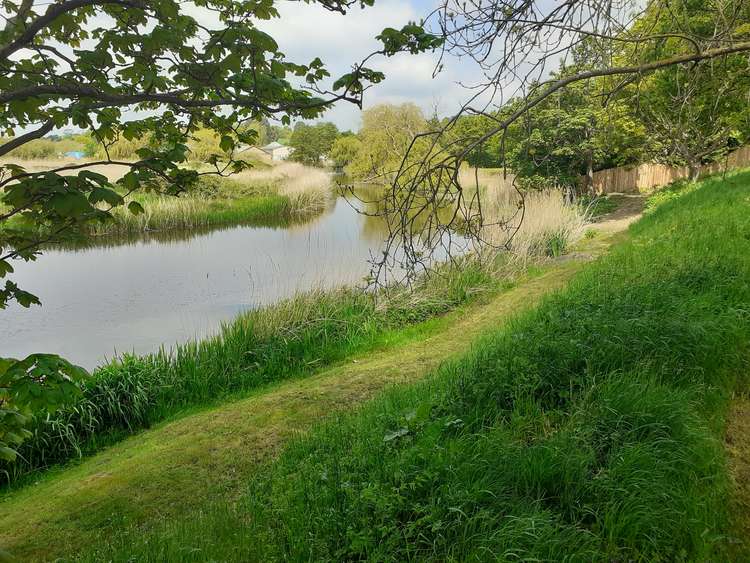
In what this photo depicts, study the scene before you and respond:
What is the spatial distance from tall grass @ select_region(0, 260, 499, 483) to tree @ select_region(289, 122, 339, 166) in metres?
44.0

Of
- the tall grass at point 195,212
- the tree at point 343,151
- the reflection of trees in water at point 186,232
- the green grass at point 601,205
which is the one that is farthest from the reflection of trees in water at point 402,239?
the tree at point 343,151

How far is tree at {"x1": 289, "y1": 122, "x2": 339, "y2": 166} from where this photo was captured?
52.9m

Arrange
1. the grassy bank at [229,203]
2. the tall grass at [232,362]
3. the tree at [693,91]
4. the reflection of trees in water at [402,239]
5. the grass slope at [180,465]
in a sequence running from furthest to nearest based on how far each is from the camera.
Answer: the grassy bank at [229,203] < the tall grass at [232,362] < the tree at [693,91] < the reflection of trees in water at [402,239] < the grass slope at [180,465]

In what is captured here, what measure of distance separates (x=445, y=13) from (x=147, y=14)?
1.81m

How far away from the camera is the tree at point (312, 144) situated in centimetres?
5287

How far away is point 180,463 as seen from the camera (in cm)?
419

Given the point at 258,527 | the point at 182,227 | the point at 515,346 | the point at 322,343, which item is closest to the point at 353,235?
the point at 182,227

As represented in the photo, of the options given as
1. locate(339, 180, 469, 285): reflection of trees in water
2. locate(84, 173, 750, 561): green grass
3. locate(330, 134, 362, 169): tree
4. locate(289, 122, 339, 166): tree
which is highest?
locate(289, 122, 339, 166): tree

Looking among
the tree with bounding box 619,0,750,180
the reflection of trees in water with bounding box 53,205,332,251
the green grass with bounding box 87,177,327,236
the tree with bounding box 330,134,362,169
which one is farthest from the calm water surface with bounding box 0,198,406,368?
the tree with bounding box 330,134,362,169

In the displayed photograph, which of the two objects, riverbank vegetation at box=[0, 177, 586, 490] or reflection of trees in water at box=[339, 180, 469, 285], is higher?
reflection of trees in water at box=[339, 180, 469, 285]

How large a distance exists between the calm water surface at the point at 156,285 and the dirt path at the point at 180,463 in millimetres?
1863

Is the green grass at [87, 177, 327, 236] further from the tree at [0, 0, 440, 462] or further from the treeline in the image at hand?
the tree at [0, 0, 440, 462]

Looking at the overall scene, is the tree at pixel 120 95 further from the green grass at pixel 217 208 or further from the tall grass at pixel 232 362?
the green grass at pixel 217 208


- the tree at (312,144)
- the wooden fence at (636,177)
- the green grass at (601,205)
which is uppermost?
the tree at (312,144)
